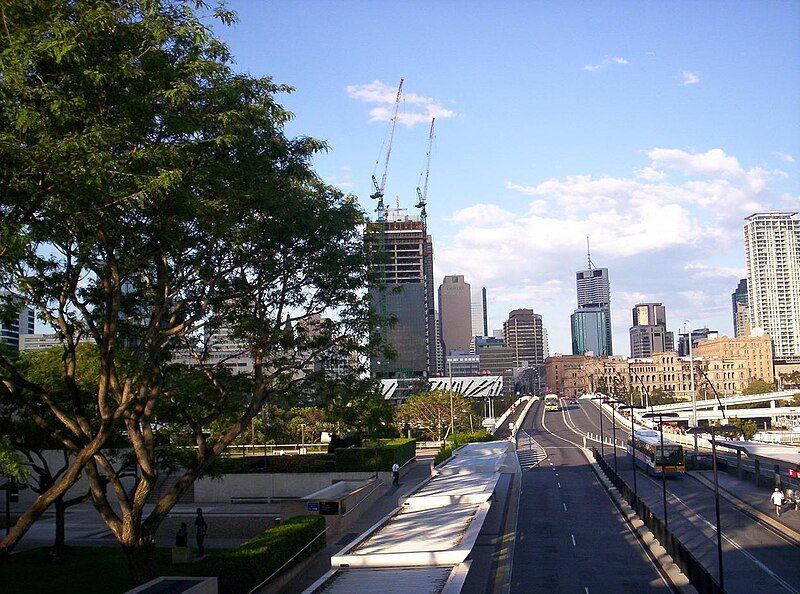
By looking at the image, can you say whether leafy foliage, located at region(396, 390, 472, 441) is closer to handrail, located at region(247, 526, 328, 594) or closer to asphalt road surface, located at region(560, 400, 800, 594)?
asphalt road surface, located at region(560, 400, 800, 594)

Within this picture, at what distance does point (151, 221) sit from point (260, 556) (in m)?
11.6

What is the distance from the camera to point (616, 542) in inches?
1399

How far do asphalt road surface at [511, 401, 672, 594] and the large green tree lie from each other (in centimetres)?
1188

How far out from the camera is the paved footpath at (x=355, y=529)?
27.3m

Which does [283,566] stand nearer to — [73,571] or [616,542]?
[73,571]

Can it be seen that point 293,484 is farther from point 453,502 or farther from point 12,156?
point 12,156

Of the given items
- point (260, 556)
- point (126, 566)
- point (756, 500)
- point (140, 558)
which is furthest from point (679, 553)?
point (756, 500)

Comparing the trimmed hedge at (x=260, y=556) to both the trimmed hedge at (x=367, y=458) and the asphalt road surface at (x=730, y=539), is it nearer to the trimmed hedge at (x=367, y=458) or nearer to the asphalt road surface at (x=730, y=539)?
the asphalt road surface at (x=730, y=539)

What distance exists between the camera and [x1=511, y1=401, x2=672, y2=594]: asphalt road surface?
27.7 metres

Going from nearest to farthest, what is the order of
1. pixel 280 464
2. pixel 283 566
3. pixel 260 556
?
1. pixel 260 556
2. pixel 283 566
3. pixel 280 464

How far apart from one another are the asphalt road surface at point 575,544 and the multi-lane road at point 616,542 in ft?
0.12

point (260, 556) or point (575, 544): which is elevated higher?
point (260, 556)

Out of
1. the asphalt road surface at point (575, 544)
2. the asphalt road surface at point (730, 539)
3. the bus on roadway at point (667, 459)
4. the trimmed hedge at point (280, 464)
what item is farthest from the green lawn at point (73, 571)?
the bus on roadway at point (667, 459)

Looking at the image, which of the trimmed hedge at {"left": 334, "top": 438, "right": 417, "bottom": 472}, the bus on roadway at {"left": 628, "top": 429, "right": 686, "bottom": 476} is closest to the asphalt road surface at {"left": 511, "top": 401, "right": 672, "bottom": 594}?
the bus on roadway at {"left": 628, "top": 429, "right": 686, "bottom": 476}
